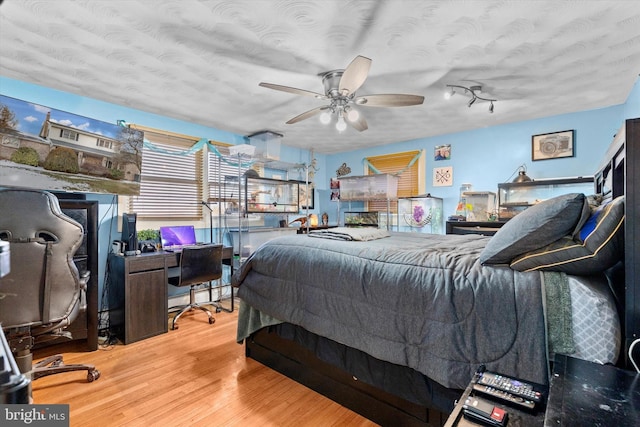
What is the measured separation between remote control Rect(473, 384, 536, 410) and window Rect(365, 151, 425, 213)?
155 inches

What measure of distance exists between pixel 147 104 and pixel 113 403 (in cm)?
Answer: 271

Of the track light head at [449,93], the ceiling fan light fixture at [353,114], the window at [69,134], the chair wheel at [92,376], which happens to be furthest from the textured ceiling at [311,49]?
the chair wheel at [92,376]

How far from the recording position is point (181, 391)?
2.03m

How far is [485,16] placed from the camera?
1.82 metres

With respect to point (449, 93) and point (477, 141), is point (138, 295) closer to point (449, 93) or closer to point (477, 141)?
point (449, 93)

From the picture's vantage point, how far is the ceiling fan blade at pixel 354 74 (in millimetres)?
1917

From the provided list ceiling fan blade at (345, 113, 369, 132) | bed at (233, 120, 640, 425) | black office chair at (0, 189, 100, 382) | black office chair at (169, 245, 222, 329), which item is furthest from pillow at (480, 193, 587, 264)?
black office chair at (169, 245, 222, 329)

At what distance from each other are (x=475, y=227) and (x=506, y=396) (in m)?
3.36

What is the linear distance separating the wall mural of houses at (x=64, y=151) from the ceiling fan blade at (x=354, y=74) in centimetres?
227

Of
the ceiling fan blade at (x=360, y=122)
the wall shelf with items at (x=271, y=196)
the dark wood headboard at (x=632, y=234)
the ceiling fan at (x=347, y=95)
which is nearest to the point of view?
the dark wood headboard at (x=632, y=234)

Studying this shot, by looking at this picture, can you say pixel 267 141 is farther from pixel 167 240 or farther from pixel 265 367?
pixel 265 367

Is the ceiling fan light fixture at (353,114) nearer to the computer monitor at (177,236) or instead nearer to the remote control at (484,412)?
the remote control at (484,412)

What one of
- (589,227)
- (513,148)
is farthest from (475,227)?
(589,227)

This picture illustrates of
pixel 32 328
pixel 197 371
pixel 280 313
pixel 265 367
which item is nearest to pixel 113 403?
pixel 197 371
